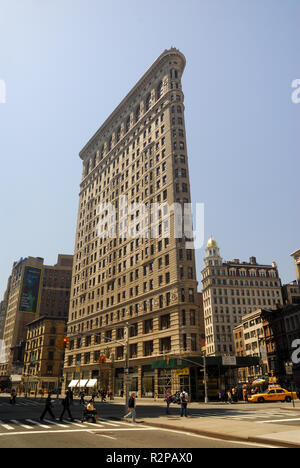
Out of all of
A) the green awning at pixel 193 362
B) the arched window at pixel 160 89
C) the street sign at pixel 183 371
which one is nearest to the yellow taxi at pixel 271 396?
the green awning at pixel 193 362

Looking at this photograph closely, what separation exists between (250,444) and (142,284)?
4739 centimetres

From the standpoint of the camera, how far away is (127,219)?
69.2 meters

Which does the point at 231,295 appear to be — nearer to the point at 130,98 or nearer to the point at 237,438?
the point at 130,98

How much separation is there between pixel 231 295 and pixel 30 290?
7507 cm

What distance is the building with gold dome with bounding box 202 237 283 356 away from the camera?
119 m

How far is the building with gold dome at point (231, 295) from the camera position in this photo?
119312 millimetres

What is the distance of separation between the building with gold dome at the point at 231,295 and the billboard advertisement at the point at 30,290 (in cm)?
6557

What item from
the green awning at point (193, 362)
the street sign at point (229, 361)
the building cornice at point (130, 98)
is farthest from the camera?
the building cornice at point (130, 98)

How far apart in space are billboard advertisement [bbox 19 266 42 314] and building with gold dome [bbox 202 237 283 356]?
215 ft

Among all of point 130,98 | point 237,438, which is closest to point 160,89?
point 130,98

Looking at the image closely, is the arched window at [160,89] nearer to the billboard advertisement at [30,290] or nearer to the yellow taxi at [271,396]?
the billboard advertisement at [30,290]

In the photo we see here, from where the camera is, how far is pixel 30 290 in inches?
3024

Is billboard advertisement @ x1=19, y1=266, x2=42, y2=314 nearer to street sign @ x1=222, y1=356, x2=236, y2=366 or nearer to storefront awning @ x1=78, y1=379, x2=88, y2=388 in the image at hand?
storefront awning @ x1=78, y1=379, x2=88, y2=388

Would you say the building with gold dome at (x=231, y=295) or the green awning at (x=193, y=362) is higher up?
the building with gold dome at (x=231, y=295)
